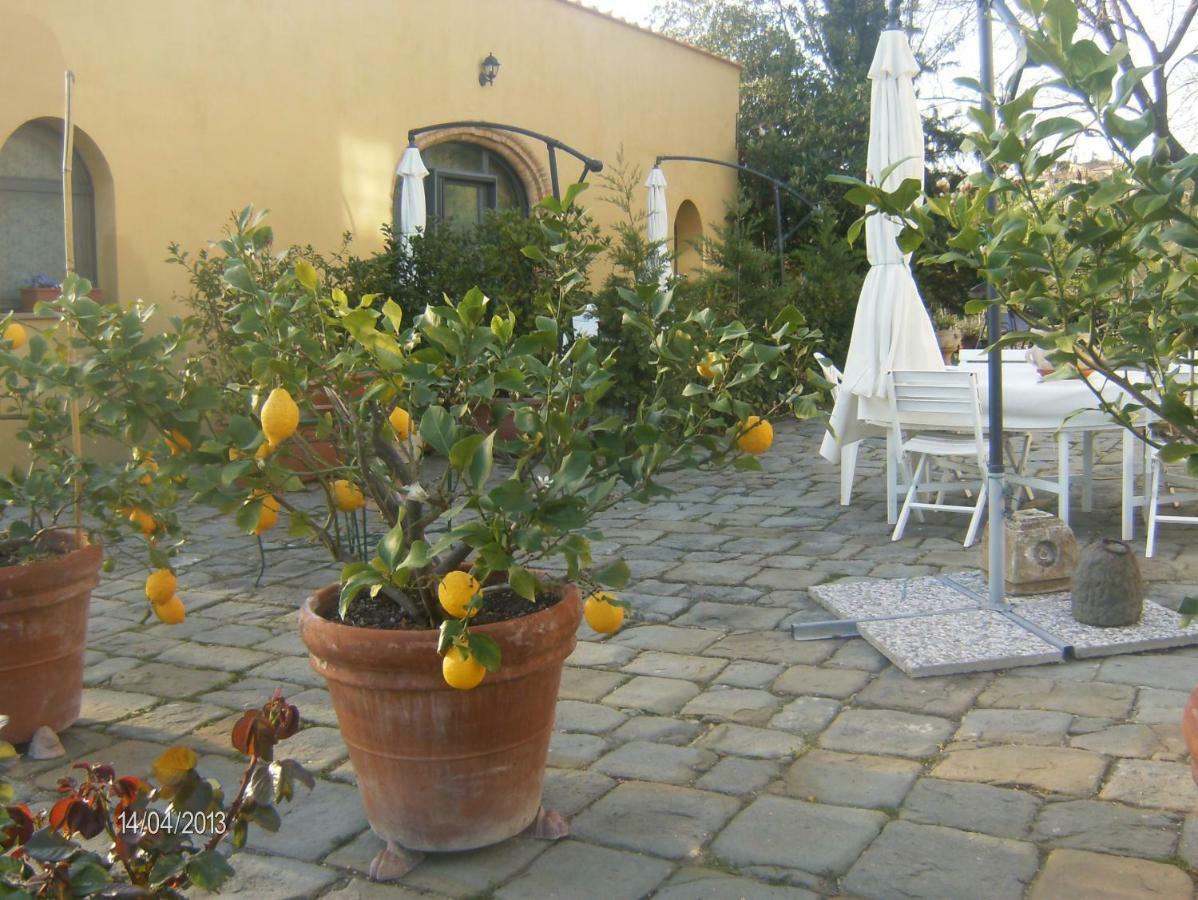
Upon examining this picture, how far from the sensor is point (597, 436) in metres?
2.49

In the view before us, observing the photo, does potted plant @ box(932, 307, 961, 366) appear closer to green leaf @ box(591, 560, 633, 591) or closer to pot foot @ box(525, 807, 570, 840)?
pot foot @ box(525, 807, 570, 840)

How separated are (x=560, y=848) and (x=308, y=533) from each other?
0.92 metres

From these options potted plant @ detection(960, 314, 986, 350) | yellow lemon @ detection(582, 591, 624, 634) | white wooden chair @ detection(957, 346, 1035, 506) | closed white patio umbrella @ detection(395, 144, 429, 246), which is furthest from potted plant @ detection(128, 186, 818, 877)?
potted plant @ detection(960, 314, 986, 350)

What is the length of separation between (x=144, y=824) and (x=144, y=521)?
1.72 m

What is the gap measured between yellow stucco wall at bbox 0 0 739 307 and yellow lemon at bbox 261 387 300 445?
22.7 ft

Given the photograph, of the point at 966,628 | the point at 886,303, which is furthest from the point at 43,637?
the point at 886,303

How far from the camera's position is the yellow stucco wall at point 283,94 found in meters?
8.45

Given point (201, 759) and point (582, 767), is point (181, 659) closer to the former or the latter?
point (201, 759)

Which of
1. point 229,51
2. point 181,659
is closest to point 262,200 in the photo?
point 229,51

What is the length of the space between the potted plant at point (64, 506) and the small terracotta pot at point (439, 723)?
2.03 ft

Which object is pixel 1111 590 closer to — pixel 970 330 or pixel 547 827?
pixel 547 827

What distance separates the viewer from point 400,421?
2.59 meters

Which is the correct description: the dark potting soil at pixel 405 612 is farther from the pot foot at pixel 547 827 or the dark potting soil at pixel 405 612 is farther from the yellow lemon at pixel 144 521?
the yellow lemon at pixel 144 521

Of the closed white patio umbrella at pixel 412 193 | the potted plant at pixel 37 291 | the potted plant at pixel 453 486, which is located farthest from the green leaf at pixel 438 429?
the closed white patio umbrella at pixel 412 193
